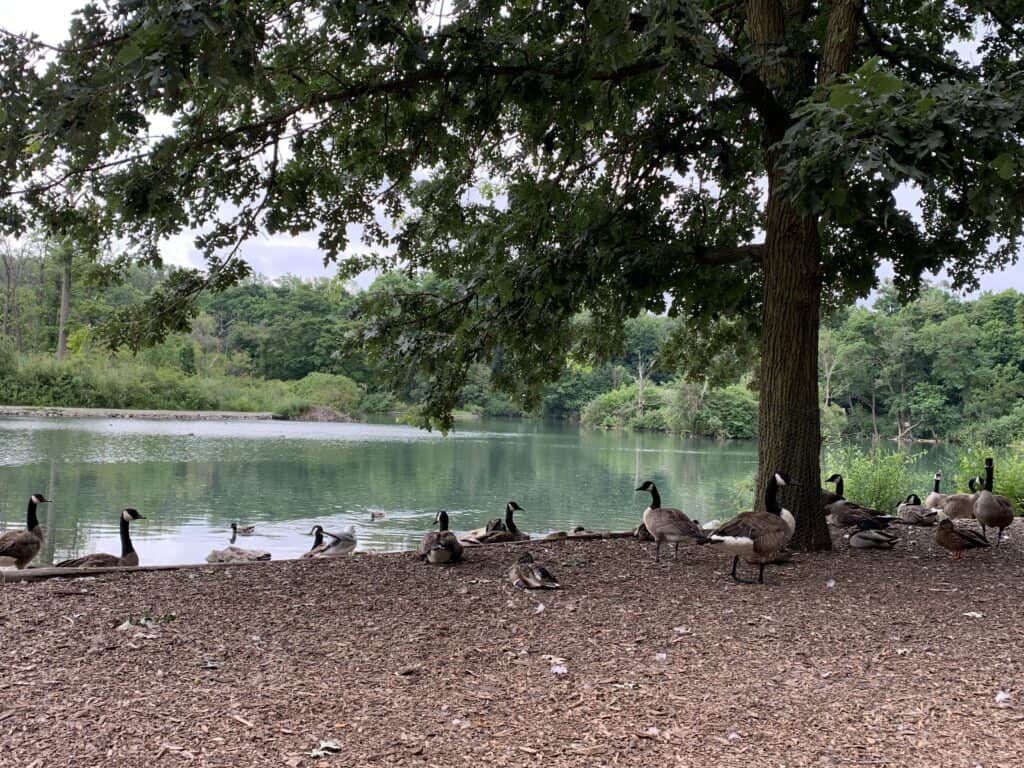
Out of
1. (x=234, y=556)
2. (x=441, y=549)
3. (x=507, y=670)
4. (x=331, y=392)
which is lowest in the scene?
(x=234, y=556)

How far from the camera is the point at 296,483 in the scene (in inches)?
933

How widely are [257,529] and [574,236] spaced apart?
10815mm

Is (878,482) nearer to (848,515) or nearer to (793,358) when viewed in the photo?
(848,515)

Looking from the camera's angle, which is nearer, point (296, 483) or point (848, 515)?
point (848, 515)

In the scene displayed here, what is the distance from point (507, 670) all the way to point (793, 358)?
182 inches

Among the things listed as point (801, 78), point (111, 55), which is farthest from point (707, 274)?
point (111, 55)

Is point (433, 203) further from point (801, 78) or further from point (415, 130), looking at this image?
point (801, 78)

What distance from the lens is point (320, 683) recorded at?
4094 millimetres

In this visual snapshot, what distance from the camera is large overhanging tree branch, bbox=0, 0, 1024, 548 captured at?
4.67 metres

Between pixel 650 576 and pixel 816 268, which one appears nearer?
pixel 650 576

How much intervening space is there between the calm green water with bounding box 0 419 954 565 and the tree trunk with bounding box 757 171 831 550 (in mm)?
8476

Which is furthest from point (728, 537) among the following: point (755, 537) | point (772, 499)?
point (772, 499)

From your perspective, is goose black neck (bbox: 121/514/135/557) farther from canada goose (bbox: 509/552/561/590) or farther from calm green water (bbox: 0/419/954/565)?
canada goose (bbox: 509/552/561/590)

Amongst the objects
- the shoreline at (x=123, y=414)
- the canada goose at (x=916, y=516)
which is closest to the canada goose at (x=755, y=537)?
the canada goose at (x=916, y=516)
